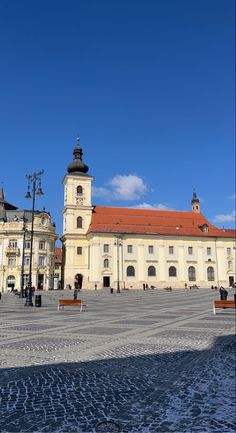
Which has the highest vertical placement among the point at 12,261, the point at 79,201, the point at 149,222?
the point at 79,201

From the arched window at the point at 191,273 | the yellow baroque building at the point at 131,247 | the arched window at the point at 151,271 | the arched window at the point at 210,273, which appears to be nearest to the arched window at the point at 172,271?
the yellow baroque building at the point at 131,247

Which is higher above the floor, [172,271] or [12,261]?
[12,261]

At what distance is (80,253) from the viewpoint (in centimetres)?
7056

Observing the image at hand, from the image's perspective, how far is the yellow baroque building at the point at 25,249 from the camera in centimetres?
6284

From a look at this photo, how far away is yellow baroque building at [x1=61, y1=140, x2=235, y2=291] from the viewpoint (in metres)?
68.3

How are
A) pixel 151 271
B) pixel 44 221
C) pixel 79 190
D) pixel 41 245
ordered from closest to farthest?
pixel 41 245
pixel 44 221
pixel 151 271
pixel 79 190

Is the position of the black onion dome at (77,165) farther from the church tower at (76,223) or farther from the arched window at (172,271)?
the arched window at (172,271)

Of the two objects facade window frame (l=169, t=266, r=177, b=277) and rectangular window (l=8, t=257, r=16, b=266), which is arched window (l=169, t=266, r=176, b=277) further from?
rectangular window (l=8, t=257, r=16, b=266)

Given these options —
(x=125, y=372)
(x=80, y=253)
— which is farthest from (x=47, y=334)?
(x=80, y=253)

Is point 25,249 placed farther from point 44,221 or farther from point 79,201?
point 79,201

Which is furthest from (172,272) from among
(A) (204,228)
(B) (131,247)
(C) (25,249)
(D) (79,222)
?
(C) (25,249)

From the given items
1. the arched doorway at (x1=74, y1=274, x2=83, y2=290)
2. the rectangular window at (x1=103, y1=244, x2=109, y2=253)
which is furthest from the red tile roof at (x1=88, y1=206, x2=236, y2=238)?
the arched doorway at (x1=74, y1=274, x2=83, y2=290)

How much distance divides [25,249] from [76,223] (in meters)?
11.6

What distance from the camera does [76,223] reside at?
2815 inches
